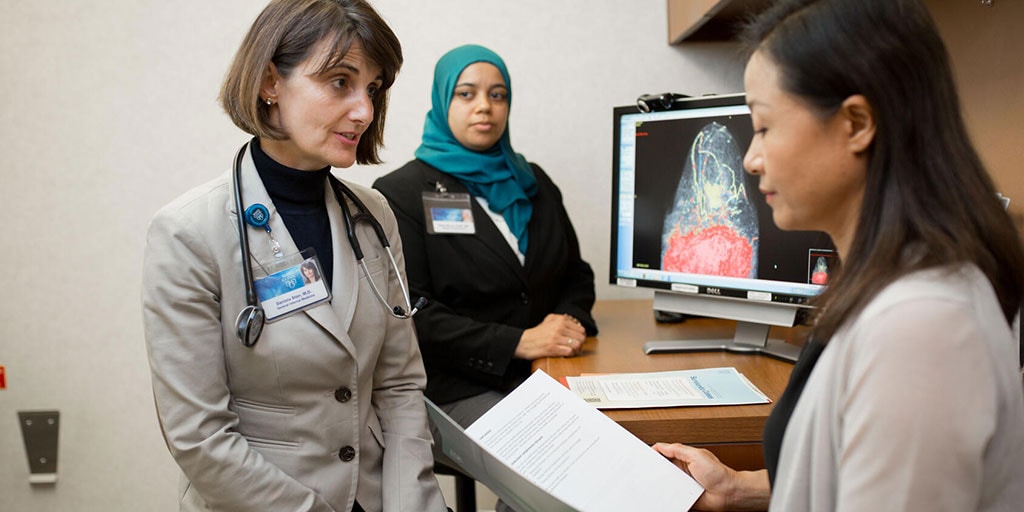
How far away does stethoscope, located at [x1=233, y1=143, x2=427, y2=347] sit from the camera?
46.6 inches

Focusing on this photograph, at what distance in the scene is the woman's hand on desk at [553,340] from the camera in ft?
5.87

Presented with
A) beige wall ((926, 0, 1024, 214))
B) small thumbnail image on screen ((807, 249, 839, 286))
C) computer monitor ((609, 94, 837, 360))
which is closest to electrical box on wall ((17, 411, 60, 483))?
computer monitor ((609, 94, 837, 360))

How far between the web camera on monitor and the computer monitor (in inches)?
0.5

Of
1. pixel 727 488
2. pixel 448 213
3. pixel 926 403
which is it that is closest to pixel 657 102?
pixel 448 213

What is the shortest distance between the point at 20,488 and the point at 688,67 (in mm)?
2626

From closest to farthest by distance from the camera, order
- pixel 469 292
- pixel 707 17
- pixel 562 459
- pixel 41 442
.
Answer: pixel 562 459 < pixel 469 292 < pixel 707 17 < pixel 41 442

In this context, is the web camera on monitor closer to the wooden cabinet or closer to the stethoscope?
the wooden cabinet

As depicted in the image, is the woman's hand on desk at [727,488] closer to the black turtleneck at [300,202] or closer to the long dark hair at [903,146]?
the long dark hair at [903,146]

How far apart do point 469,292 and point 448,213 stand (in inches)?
8.6

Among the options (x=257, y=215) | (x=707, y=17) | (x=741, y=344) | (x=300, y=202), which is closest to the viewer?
(x=257, y=215)

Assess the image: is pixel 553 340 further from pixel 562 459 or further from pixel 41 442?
pixel 41 442

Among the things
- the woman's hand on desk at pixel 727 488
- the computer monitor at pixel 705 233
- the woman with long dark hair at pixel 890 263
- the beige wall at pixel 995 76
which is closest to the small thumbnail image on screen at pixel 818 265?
the computer monitor at pixel 705 233

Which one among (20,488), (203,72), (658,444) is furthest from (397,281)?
(20,488)

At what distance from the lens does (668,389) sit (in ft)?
4.82
